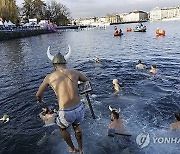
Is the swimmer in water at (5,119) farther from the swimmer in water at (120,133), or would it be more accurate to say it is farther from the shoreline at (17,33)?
the shoreline at (17,33)

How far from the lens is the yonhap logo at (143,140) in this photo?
7723 mm

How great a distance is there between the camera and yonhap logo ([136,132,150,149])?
7723 millimetres

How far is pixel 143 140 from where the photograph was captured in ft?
26.2

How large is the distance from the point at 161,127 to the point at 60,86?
518cm

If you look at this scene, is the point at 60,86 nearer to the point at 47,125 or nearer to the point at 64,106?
the point at 64,106

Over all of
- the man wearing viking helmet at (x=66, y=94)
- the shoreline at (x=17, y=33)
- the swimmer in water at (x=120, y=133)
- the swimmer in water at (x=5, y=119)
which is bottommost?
the swimmer in water at (x=5, y=119)

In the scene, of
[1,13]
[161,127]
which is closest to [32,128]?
[161,127]

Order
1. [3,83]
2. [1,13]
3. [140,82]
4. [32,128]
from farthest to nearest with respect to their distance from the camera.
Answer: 1. [1,13]
2. [3,83]
3. [140,82]
4. [32,128]

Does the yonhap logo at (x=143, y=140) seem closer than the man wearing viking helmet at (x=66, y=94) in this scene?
No

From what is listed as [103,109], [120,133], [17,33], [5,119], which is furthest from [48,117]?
[17,33]

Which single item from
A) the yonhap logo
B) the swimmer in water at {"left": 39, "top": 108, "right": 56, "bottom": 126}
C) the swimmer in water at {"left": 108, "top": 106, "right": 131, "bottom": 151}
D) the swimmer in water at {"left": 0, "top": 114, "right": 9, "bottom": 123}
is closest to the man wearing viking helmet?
the swimmer in water at {"left": 108, "top": 106, "right": 131, "bottom": 151}

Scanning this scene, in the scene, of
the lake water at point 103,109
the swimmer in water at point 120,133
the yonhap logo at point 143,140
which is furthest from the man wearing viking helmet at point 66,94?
the yonhap logo at point 143,140

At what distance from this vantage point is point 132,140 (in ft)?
26.0

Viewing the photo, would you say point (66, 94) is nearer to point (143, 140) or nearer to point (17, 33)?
point (143, 140)
